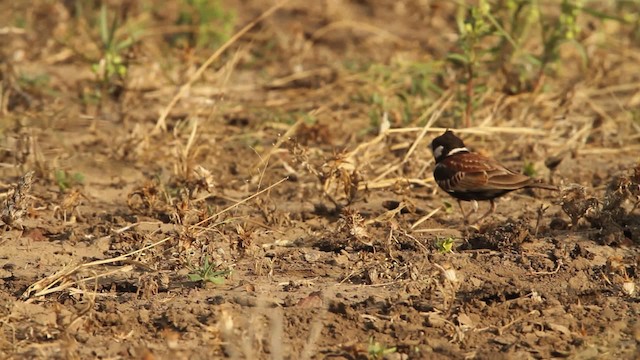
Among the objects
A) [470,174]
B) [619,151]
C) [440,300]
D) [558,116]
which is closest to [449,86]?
[558,116]

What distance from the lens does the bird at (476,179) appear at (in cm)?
668

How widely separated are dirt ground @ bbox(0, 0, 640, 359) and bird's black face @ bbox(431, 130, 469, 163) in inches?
A: 10.9

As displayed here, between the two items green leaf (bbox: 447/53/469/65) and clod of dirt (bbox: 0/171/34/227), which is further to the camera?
green leaf (bbox: 447/53/469/65)

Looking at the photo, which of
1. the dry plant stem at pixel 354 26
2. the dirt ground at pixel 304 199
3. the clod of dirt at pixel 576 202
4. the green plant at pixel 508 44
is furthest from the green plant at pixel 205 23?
the clod of dirt at pixel 576 202

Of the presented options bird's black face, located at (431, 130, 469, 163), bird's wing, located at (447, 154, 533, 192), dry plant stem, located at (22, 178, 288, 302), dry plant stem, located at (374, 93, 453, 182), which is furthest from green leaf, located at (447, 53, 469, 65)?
Result: dry plant stem, located at (22, 178, 288, 302)

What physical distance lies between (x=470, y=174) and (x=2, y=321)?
3.05 m

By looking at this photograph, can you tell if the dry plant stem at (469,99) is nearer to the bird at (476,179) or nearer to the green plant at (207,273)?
the bird at (476,179)

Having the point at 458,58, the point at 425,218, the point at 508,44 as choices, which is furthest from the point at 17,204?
the point at 508,44

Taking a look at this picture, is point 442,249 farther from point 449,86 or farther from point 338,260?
point 449,86

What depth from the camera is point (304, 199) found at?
724cm

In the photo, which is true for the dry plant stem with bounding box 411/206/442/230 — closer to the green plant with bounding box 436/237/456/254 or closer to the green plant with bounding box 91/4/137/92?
the green plant with bounding box 436/237/456/254

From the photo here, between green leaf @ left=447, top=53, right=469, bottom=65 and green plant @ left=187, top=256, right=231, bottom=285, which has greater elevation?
green leaf @ left=447, top=53, right=469, bottom=65

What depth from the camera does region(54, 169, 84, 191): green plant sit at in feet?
23.9

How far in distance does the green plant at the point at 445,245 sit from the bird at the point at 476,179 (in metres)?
0.63
